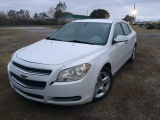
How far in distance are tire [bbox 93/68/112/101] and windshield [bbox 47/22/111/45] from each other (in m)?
0.67

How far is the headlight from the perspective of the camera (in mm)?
3082

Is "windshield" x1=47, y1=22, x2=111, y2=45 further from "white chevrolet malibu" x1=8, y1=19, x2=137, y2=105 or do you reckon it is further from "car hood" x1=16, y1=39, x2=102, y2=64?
"car hood" x1=16, y1=39, x2=102, y2=64

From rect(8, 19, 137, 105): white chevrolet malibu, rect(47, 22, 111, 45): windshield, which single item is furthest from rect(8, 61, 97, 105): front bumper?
rect(47, 22, 111, 45): windshield

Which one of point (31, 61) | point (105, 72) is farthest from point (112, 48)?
point (31, 61)

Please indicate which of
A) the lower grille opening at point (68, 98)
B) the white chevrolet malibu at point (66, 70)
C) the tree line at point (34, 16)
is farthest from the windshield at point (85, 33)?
the tree line at point (34, 16)

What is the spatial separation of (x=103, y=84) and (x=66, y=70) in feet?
3.61

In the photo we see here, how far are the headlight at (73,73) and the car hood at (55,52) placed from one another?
20 centimetres

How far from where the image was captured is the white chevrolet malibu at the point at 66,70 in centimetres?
307

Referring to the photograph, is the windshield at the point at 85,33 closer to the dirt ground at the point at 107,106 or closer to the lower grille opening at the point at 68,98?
the dirt ground at the point at 107,106

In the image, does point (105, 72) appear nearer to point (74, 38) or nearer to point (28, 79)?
point (74, 38)

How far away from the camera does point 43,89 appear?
307 centimetres

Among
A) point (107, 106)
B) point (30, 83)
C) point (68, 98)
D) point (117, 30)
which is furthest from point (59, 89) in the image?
point (117, 30)

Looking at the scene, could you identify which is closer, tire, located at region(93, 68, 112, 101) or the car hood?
the car hood

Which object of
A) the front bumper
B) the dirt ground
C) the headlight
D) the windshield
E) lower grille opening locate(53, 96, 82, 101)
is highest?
the windshield
